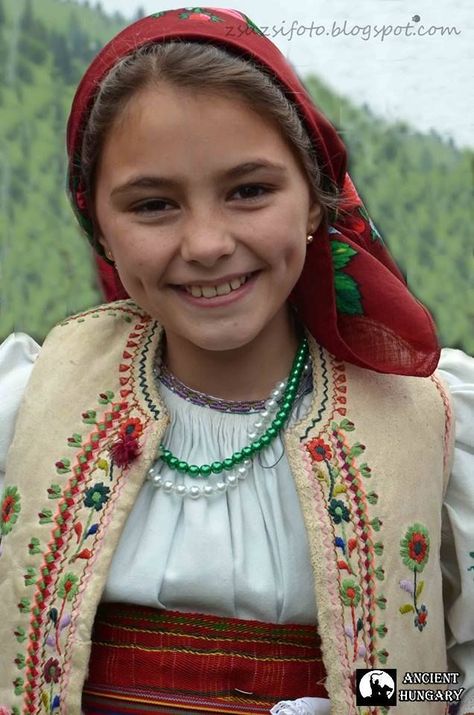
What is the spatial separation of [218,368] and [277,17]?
0.75 metres

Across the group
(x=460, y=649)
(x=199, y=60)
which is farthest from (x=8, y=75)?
(x=460, y=649)

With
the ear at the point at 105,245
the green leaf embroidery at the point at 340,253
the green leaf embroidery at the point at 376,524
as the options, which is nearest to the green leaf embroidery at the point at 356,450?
the green leaf embroidery at the point at 376,524

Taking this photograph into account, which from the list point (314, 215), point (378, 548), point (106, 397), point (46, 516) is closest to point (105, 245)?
point (106, 397)

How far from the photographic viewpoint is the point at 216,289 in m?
1.49

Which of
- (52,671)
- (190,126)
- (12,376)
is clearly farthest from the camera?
(12,376)

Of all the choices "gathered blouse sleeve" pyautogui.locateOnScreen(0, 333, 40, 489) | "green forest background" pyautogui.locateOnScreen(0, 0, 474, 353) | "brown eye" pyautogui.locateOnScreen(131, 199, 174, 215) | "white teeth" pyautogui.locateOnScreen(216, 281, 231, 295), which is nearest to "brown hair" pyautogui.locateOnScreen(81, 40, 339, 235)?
"brown eye" pyautogui.locateOnScreen(131, 199, 174, 215)

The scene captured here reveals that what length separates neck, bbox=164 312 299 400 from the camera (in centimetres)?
167

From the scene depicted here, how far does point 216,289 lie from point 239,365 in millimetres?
225

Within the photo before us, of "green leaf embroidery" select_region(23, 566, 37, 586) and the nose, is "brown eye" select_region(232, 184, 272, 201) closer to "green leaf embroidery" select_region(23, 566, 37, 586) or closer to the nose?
the nose

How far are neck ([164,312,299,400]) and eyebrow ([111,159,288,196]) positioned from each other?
12.9 inches

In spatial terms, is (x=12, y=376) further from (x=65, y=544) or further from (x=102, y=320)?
(x=65, y=544)

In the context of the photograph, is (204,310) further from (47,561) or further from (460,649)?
(460,649)

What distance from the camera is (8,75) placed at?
2.33 metres

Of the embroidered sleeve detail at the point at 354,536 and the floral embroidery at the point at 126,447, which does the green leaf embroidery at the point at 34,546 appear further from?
the embroidered sleeve detail at the point at 354,536
